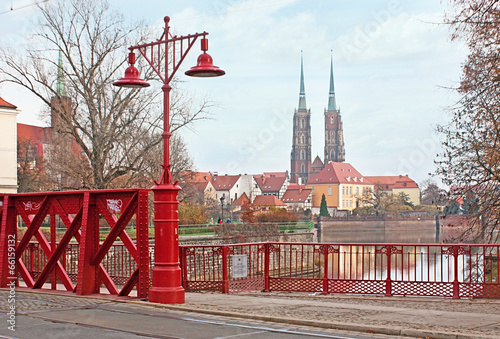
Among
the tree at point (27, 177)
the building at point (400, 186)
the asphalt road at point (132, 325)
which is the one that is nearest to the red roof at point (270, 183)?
the building at point (400, 186)

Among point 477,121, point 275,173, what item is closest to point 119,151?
point 477,121

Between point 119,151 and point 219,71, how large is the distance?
34.0m

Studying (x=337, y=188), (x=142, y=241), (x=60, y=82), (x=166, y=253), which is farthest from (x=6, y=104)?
(x=337, y=188)

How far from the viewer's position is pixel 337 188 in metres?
164

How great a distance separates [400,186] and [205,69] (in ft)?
591

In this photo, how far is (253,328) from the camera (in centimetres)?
913

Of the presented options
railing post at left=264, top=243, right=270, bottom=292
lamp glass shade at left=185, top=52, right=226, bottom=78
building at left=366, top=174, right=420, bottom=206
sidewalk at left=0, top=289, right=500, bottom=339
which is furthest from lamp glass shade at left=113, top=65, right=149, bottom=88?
building at left=366, top=174, right=420, bottom=206

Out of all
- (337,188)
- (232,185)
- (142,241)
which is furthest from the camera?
(337,188)

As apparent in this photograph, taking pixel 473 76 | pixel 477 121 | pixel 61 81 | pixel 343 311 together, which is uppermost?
pixel 61 81

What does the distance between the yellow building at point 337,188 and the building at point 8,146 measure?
119961mm

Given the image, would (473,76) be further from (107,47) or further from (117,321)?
(107,47)

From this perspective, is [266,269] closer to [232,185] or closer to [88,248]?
[88,248]

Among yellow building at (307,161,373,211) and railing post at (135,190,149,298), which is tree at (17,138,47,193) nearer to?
railing post at (135,190,149,298)

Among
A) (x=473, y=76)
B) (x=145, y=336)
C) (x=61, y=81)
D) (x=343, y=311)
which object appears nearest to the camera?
(x=145, y=336)
